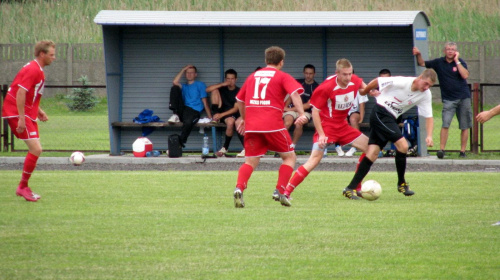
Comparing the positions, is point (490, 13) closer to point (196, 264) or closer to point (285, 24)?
point (285, 24)

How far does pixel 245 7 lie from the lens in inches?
1743

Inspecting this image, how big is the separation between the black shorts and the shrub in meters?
24.8

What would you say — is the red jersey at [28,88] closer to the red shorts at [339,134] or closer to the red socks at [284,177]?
the red socks at [284,177]

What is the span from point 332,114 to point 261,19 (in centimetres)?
727

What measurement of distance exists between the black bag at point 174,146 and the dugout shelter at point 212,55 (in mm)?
1031

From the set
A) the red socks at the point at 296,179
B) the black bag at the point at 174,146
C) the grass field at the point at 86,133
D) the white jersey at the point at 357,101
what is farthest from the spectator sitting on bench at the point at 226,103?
the red socks at the point at 296,179

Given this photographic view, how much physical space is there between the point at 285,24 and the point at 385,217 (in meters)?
9.38

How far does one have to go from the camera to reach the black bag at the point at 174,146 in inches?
714

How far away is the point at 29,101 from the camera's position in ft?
34.4

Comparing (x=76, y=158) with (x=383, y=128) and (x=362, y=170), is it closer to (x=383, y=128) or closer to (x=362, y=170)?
(x=362, y=170)

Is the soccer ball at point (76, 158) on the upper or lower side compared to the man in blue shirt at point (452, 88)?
lower

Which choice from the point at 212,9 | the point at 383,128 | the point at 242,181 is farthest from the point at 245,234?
the point at 212,9

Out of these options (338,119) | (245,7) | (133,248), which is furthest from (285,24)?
(245,7)

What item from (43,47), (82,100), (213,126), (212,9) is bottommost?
(213,126)
